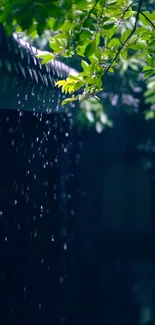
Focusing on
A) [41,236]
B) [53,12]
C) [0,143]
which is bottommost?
[41,236]

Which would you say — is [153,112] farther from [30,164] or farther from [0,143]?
[0,143]

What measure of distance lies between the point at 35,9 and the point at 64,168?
590 cm

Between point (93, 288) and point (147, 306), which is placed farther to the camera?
point (93, 288)

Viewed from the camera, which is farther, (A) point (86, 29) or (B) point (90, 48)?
(A) point (86, 29)

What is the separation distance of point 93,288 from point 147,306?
1376 mm

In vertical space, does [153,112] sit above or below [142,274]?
above

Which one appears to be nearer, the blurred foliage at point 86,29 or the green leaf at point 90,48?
the blurred foliage at point 86,29

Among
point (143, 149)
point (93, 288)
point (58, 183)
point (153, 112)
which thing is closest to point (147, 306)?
point (93, 288)

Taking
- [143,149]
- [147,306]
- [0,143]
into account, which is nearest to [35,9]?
[0,143]

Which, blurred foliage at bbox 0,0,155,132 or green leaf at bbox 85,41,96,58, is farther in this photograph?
green leaf at bbox 85,41,96,58

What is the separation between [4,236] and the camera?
5488 millimetres

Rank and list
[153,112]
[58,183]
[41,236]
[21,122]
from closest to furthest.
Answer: [21,122] → [41,236] → [58,183] → [153,112]

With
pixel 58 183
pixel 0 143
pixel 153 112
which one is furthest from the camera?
pixel 153 112

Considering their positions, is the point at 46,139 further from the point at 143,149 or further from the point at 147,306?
the point at 143,149
